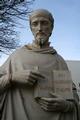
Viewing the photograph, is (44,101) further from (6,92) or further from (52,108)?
(6,92)

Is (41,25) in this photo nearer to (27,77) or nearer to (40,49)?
(40,49)

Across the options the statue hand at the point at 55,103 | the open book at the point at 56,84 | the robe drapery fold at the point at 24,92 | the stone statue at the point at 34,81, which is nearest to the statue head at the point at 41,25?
the stone statue at the point at 34,81

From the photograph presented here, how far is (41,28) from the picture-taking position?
422 centimetres

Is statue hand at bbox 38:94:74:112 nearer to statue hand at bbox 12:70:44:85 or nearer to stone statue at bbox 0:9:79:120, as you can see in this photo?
stone statue at bbox 0:9:79:120

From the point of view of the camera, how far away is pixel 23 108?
13.2 ft

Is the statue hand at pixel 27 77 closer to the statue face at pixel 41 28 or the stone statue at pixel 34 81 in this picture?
the stone statue at pixel 34 81

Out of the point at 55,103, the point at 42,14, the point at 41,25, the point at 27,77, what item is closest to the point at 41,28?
the point at 41,25

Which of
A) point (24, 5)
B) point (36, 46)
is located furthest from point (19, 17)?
point (36, 46)

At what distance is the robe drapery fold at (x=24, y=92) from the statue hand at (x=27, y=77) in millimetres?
63

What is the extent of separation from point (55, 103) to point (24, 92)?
1.08ft

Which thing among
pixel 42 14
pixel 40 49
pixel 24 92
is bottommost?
pixel 24 92

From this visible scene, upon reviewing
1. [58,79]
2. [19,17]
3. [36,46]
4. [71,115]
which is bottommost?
[71,115]

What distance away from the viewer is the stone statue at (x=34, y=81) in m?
3.98

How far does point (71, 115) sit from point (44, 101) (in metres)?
0.34
